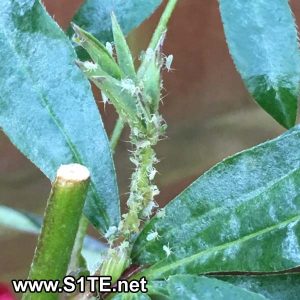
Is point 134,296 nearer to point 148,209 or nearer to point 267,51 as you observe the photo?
point 148,209

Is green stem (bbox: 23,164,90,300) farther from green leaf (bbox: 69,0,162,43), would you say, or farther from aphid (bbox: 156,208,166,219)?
green leaf (bbox: 69,0,162,43)

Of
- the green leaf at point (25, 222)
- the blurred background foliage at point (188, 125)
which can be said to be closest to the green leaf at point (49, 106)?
the green leaf at point (25, 222)

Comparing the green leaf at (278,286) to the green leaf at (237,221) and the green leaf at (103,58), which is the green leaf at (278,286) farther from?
the green leaf at (103,58)

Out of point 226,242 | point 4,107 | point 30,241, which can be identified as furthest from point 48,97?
point 30,241

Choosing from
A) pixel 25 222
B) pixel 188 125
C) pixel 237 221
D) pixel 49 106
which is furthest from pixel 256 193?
pixel 188 125

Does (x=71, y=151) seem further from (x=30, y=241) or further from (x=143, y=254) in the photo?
(x=30, y=241)

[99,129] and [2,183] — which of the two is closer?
[99,129]

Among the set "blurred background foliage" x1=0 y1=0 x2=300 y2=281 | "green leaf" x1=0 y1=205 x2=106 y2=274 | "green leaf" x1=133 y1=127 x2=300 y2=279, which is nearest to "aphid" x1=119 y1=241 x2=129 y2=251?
"green leaf" x1=133 y1=127 x2=300 y2=279
